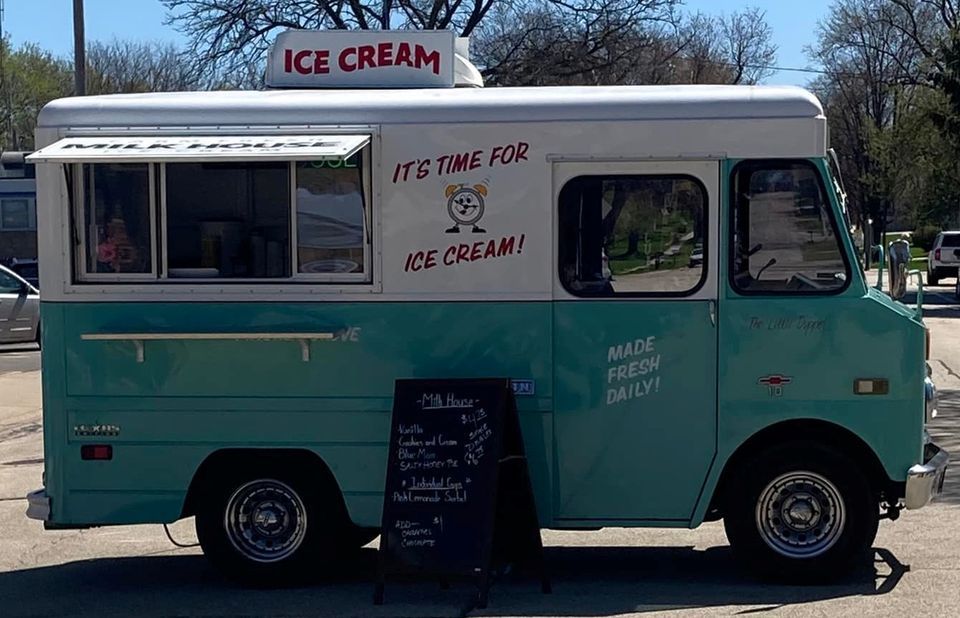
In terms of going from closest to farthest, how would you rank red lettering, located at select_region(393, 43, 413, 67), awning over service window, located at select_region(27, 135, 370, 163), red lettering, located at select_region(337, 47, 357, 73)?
awning over service window, located at select_region(27, 135, 370, 163), red lettering, located at select_region(393, 43, 413, 67), red lettering, located at select_region(337, 47, 357, 73)

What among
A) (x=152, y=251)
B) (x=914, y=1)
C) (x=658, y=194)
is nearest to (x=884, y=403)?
(x=658, y=194)

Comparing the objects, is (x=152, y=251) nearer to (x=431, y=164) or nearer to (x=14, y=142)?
(x=431, y=164)

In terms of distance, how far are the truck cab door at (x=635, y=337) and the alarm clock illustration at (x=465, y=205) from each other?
0.43 meters

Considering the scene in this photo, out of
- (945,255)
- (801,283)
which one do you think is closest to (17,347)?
(801,283)

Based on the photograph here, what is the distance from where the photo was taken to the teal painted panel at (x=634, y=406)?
7.07 meters

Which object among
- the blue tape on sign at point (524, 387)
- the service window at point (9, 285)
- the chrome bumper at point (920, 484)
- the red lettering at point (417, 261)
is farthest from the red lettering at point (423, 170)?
the service window at point (9, 285)

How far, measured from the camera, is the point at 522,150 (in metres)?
7.09

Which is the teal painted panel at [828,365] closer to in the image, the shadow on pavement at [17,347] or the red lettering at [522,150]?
the red lettering at [522,150]

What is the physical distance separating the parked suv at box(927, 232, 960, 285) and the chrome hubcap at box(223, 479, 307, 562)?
36205 mm

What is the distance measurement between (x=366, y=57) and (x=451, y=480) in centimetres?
267

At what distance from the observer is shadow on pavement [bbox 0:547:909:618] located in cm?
695

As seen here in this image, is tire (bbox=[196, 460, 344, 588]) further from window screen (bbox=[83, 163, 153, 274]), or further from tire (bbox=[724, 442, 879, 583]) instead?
tire (bbox=[724, 442, 879, 583])

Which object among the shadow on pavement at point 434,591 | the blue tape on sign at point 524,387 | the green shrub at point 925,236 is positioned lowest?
the shadow on pavement at point 434,591

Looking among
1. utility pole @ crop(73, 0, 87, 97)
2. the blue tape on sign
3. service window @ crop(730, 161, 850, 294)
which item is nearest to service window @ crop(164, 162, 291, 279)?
the blue tape on sign
